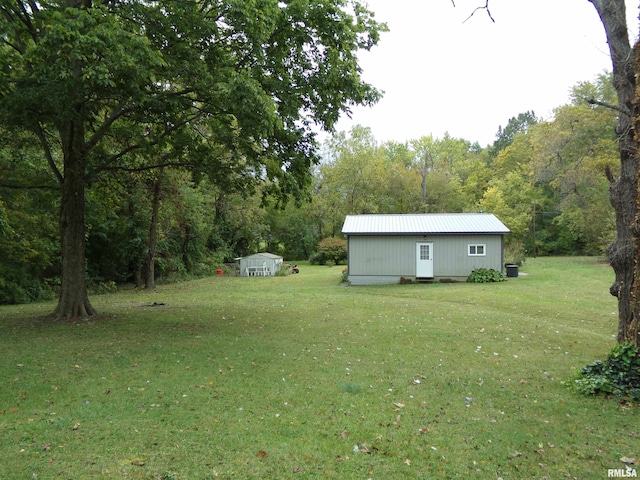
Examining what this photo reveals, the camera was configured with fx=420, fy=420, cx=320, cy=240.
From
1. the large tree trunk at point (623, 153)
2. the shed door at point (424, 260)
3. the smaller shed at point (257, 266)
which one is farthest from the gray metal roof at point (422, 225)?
the large tree trunk at point (623, 153)

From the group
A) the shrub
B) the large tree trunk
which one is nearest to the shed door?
the large tree trunk

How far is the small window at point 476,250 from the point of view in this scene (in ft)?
73.1

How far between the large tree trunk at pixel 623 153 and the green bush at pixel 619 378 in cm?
48

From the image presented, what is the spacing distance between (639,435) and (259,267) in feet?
90.8

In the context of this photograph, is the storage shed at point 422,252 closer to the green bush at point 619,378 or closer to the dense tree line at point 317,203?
the dense tree line at point 317,203

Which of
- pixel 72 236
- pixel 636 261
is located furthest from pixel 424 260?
pixel 636 261

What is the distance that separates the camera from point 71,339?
8117 mm

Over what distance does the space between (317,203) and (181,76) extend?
124ft

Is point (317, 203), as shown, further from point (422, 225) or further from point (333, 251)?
point (422, 225)

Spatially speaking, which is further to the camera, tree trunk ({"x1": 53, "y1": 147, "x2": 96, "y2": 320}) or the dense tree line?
the dense tree line

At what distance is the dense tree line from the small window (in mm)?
8314

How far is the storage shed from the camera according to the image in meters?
22.2

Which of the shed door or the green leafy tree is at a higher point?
the green leafy tree

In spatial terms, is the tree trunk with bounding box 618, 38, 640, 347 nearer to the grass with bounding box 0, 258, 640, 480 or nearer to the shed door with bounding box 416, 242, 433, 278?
the grass with bounding box 0, 258, 640, 480
